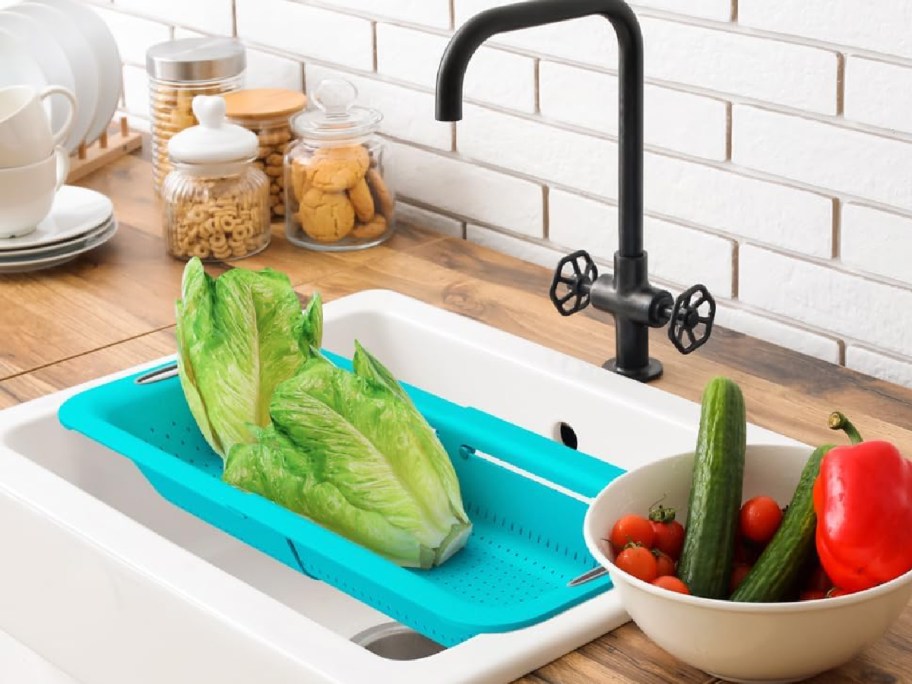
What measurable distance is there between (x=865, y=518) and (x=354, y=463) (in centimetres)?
45

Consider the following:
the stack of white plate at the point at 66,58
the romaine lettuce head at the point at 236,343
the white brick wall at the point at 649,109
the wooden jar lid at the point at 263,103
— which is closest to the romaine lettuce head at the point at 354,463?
the romaine lettuce head at the point at 236,343

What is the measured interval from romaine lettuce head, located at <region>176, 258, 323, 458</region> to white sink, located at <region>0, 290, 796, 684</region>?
5.0 inches

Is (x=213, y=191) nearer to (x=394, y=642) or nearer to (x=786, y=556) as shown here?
(x=394, y=642)

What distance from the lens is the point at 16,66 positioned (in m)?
2.02

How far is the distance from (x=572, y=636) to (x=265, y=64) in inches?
48.0

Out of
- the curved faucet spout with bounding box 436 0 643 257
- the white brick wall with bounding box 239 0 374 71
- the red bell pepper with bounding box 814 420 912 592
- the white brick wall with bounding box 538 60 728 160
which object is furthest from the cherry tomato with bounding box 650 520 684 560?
the white brick wall with bounding box 239 0 374 71

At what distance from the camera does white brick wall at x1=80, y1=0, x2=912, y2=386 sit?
1.36 meters

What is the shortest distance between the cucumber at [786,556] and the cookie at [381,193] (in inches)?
36.0

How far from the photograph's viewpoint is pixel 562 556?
1.26 metres

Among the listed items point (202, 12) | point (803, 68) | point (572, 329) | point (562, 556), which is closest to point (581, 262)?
point (572, 329)

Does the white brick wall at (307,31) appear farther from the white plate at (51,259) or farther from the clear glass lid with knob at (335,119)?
the white plate at (51,259)

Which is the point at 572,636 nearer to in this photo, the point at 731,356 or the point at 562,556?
the point at 562,556

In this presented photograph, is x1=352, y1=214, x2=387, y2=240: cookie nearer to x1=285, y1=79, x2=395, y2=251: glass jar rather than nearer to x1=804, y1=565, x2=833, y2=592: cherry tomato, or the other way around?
x1=285, y1=79, x2=395, y2=251: glass jar

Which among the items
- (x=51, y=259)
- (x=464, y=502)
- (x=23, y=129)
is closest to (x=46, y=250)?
Result: (x=51, y=259)
